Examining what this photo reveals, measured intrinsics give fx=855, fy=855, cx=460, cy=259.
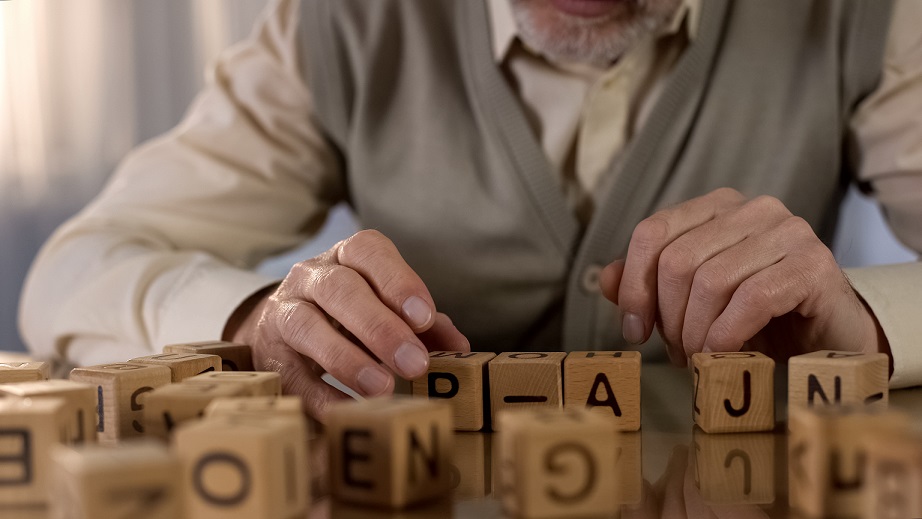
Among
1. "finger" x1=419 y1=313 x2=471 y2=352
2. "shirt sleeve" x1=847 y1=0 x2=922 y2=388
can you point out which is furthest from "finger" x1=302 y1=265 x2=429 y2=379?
"shirt sleeve" x1=847 y1=0 x2=922 y2=388

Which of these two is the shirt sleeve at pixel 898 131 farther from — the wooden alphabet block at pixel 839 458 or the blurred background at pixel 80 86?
the blurred background at pixel 80 86

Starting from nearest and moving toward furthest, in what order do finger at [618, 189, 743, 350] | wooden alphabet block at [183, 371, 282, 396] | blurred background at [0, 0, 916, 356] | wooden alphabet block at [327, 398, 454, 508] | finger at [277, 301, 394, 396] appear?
1. wooden alphabet block at [327, 398, 454, 508]
2. wooden alphabet block at [183, 371, 282, 396]
3. finger at [277, 301, 394, 396]
4. finger at [618, 189, 743, 350]
5. blurred background at [0, 0, 916, 356]

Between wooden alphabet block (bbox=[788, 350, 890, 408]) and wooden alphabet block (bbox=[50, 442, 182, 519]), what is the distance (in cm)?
52

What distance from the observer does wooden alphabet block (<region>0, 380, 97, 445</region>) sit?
641 millimetres

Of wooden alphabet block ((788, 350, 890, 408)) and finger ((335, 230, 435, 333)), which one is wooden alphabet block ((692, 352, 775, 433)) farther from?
finger ((335, 230, 435, 333))

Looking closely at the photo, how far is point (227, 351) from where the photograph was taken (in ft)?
3.15

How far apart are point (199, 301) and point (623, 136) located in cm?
75

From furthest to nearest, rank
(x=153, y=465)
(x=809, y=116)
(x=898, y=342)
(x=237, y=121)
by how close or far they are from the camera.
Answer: (x=237, y=121) < (x=809, y=116) < (x=898, y=342) < (x=153, y=465)

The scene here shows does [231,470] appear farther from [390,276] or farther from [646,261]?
[646,261]

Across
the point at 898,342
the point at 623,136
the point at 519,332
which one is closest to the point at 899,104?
the point at 623,136

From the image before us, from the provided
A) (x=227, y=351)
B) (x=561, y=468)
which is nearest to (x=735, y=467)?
(x=561, y=468)

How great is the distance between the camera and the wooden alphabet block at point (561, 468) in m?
0.53

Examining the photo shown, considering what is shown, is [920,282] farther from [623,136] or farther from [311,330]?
[311,330]

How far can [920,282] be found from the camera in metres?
1.07
